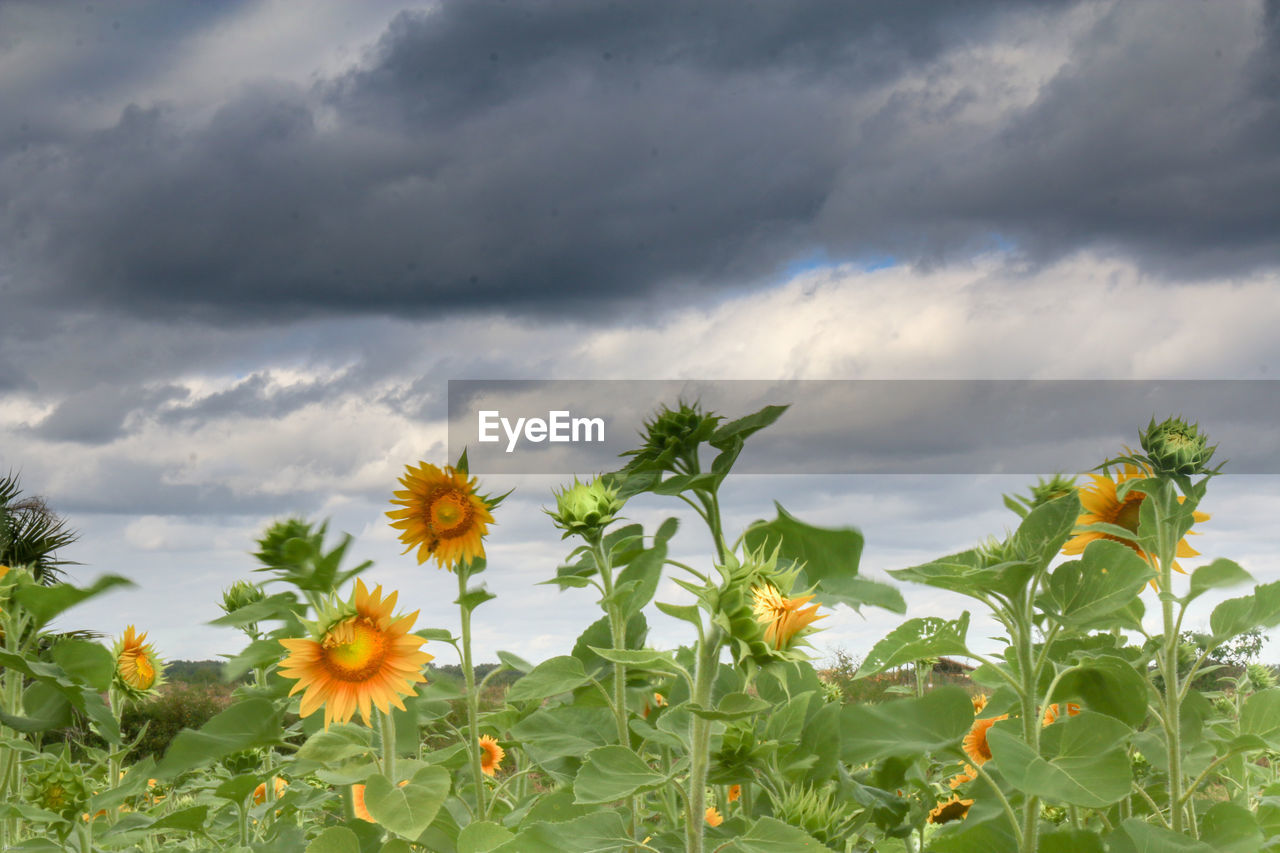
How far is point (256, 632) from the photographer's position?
97.4 inches

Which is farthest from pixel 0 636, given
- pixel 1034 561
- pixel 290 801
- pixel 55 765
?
pixel 1034 561

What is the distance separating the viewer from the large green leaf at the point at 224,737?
1.34 meters

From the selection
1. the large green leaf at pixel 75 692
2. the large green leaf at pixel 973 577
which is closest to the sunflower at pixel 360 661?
the large green leaf at pixel 75 692

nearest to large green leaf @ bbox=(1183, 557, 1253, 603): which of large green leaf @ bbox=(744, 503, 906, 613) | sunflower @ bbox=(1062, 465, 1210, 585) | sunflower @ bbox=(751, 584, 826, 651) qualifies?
sunflower @ bbox=(1062, 465, 1210, 585)

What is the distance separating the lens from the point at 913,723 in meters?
1.30

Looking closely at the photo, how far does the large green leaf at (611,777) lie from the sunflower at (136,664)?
1884mm

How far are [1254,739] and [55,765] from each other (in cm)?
193

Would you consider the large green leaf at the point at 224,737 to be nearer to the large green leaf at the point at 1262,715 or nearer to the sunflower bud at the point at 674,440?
the sunflower bud at the point at 674,440

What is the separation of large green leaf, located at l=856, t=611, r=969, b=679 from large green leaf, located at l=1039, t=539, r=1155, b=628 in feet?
0.41

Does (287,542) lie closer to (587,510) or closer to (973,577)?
(587,510)

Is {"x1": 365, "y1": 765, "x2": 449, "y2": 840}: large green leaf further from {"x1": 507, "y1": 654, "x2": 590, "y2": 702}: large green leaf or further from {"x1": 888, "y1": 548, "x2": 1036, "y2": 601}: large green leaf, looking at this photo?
{"x1": 888, "y1": 548, "x2": 1036, "y2": 601}: large green leaf

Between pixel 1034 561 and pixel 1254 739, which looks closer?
pixel 1034 561

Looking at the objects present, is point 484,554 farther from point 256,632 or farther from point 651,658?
point 256,632

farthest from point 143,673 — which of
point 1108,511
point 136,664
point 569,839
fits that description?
point 1108,511
